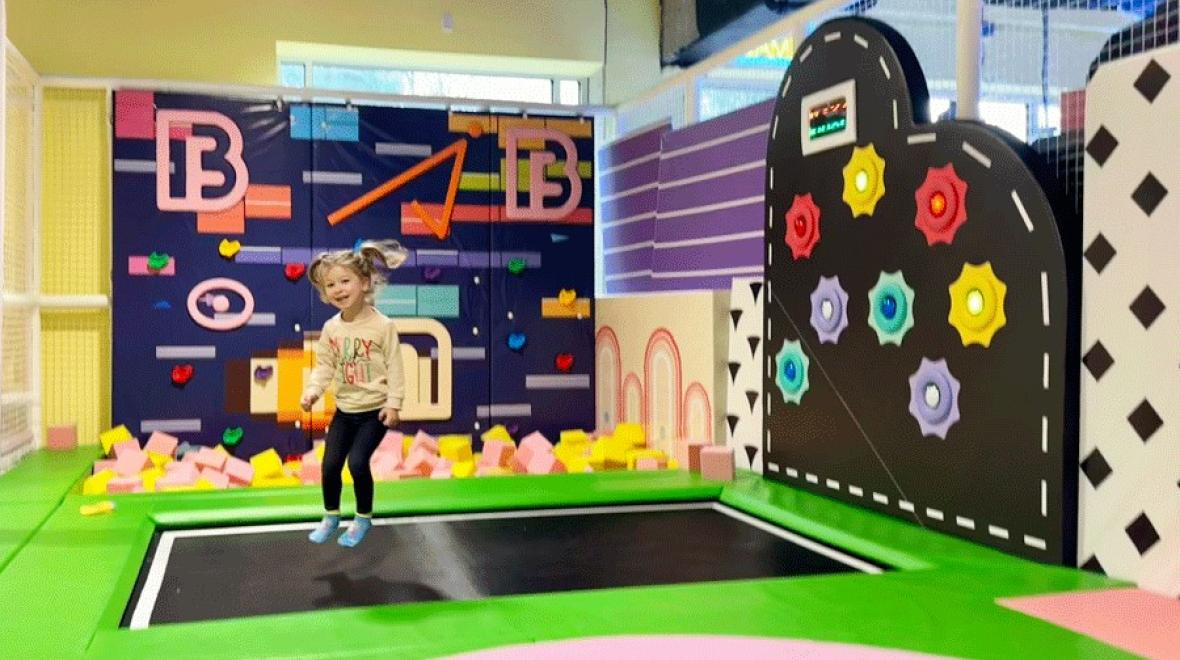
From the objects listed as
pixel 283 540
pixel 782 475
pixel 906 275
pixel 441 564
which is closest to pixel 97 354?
pixel 283 540

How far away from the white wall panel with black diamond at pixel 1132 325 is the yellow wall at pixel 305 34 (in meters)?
5.16

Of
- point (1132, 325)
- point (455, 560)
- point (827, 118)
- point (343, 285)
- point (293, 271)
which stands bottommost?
Result: point (455, 560)

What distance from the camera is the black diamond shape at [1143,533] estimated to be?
10.8ft

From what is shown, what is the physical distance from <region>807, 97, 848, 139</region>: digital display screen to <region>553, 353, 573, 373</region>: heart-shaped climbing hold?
2990 mm

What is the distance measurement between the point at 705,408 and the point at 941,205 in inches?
85.2

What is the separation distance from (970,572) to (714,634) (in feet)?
3.57

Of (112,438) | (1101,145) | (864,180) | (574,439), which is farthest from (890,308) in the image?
(112,438)

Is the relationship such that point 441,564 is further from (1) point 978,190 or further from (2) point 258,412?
(2) point 258,412

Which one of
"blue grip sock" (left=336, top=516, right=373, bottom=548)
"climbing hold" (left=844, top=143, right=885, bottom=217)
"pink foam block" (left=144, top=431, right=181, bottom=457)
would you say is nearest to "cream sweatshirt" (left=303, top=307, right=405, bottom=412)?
"blue grip sock" (left=336, top=516, right=373, bottom=548)

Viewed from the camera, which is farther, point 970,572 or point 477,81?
point 477,81

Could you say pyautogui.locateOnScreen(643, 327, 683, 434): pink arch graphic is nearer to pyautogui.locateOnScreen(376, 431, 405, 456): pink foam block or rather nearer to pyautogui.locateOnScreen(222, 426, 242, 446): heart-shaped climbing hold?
pyautogui.locateOnScreen(376, 431, 405, 456): pink foam block

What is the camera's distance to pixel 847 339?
473cm

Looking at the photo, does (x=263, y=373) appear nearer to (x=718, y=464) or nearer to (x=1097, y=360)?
(x=718, y=464)

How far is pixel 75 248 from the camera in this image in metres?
6.78
